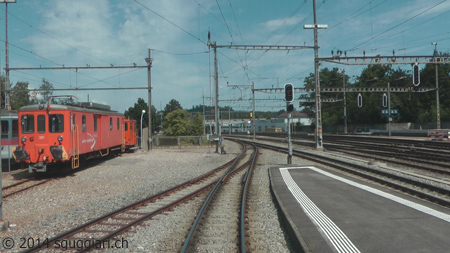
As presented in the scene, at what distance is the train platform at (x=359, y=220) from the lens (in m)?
5.27

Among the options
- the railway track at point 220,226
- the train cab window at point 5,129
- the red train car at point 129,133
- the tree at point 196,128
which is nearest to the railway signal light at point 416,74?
the railway track at point 220,226

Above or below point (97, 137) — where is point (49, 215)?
below

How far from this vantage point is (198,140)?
3581 centimetres

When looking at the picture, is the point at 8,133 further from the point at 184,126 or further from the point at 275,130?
the point at 275,130

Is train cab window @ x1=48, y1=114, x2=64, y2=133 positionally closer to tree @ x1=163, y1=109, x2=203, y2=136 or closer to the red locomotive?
the red locomotive

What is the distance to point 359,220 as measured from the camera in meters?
6.70

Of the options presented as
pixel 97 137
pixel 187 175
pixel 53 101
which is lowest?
pixel 187 175

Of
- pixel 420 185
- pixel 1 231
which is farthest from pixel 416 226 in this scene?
pixel 1 231

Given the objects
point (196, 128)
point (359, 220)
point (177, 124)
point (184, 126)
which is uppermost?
point (177, 124)

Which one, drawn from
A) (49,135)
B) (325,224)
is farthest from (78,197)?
(325,224)

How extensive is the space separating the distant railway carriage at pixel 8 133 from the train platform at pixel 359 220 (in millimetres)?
13948

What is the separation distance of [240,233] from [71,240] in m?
3.06

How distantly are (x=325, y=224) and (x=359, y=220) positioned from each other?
793 mm

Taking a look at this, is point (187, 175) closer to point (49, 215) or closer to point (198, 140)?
point (49, 215)
